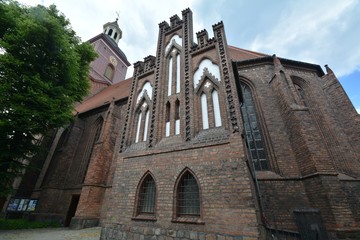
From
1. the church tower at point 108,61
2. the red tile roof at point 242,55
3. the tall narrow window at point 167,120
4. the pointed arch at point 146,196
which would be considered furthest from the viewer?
the church tower at point 108,61

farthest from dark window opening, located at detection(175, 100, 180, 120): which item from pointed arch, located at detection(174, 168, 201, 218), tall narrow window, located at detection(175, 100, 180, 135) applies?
pointed arch, located at detection(174, 168, 201, 218)

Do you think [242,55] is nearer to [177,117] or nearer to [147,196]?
[177,117]

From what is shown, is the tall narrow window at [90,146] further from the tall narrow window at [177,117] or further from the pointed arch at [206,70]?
the pointed arch at [206,70]

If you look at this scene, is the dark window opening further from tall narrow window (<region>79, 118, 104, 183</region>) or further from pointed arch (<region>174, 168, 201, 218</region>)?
tall narrow window (<region>79, 118, 104, 183</region>)

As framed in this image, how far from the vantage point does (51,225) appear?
34.8ft

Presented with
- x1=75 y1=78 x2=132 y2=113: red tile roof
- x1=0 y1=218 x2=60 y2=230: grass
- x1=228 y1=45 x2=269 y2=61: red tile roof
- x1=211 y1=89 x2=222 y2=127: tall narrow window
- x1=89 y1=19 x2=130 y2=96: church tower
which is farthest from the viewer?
x1=89 y1=19 x2=130 y2=96: church tower

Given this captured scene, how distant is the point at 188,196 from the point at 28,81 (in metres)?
7.81

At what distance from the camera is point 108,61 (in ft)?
87.1

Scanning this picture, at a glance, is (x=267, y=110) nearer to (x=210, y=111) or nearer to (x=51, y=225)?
(x=210, y=111)

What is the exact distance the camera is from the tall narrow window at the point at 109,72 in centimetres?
2597

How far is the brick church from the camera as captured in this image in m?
4.77

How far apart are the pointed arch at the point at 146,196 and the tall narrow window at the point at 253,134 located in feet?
14.9

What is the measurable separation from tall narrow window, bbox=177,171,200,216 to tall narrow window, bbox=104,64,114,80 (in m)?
24.2

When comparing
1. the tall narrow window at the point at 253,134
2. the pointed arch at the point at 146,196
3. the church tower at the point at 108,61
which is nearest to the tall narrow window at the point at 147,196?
the pointed arch at the point at 146,196
